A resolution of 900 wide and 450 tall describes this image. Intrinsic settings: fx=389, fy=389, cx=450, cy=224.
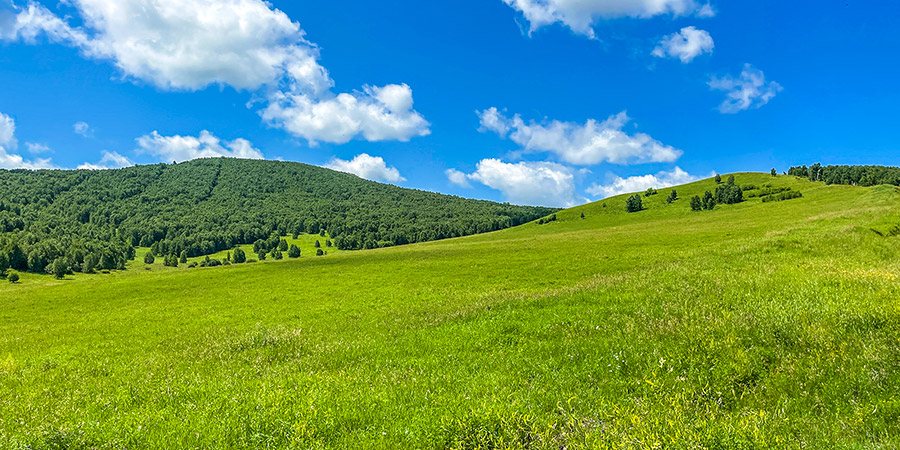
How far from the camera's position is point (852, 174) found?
153875 millimetres

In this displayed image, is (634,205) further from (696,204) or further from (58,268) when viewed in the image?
(58,268)

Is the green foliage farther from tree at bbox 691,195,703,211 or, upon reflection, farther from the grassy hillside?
the grassy hillside

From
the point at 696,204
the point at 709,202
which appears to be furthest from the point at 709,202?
the point at 696,204

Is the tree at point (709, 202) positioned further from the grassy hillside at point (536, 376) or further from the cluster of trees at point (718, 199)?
the grassy hillside at point (536, 376)

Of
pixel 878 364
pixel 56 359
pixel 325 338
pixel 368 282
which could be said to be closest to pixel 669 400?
pixel 878 364

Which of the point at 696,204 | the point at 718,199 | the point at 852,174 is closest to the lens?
the point at 696,204

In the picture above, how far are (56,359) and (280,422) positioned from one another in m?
19.1

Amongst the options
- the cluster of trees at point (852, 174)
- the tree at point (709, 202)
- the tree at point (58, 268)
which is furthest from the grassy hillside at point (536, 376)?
the tree at point (58, 268)

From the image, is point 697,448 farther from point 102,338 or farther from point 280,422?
point 102,338

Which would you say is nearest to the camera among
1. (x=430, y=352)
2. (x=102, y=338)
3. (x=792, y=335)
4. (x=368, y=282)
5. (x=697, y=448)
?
(x=697, y=448)

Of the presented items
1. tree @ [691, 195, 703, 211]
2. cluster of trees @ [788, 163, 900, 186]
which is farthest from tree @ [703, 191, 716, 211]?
cluster of trees @ [788, 163, 900, 186]

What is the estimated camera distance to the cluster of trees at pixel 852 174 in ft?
438

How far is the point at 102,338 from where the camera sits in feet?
78.7

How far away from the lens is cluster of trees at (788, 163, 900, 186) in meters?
134
